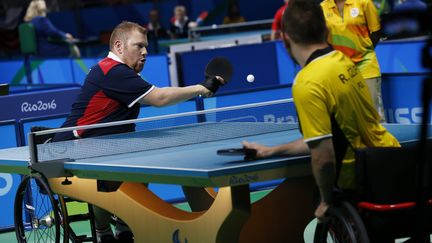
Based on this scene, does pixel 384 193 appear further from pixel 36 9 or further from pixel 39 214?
pixel 36 9

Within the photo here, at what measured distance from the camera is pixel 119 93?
24.4 ft

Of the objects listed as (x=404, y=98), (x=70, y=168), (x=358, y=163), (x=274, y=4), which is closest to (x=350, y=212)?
(x=358, y=163)

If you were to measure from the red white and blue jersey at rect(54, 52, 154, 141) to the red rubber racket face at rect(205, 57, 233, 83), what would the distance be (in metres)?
0.40

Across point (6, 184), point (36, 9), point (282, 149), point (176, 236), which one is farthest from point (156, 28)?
point (282, 149)

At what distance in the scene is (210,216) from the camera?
6.35 m

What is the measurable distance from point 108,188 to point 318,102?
1.86 m

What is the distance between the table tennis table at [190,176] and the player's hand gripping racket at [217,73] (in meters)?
0.36

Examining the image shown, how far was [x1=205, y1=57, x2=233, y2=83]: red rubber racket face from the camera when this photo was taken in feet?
24.3

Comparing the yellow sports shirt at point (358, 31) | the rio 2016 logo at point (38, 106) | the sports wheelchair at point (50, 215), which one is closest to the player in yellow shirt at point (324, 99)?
the sports wheelchair at point (50, 215)

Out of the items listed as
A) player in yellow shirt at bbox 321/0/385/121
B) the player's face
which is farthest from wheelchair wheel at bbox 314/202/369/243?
player in yellow shirt at bbox 321/0/385/121

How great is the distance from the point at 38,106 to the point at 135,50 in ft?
13.5

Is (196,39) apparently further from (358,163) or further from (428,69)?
(428,69)

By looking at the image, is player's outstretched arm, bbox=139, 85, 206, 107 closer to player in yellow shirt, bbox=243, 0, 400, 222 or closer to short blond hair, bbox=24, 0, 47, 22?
player in yellow shirt, bbox=243, 0, 400, 222

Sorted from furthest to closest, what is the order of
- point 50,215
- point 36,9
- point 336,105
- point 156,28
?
point 156,28, point 36,9, point 50,215, point 336,105
